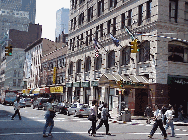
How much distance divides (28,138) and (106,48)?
91.2ft

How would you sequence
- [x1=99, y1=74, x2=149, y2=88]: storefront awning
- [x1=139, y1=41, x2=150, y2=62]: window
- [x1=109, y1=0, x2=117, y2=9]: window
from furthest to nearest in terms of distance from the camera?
[x1=109, y1=0, x2=117, y2=9]: window → [x1=139, y1=41, x2=150, y2=62]: window → [x1=99, y1=74, x2=149, y2=88]: storefront awning

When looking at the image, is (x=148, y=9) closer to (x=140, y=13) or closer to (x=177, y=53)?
(x=140, y=13)

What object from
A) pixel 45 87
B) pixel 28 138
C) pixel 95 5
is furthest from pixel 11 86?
pixel 28 138

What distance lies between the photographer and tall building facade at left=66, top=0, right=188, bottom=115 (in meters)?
30.8

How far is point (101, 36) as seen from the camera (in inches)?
1674

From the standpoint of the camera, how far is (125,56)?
120ft

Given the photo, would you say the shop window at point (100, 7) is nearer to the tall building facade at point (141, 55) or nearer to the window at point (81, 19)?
the tall building facade at point (141, 55)

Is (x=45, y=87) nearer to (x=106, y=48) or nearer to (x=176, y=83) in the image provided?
(x=106, y=48)

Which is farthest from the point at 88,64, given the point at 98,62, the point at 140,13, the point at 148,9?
the point at 148,9

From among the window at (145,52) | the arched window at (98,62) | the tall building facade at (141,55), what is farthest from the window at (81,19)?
the window at (145,52)

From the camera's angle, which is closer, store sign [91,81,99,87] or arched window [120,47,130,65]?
arched window [120,47,130,65]

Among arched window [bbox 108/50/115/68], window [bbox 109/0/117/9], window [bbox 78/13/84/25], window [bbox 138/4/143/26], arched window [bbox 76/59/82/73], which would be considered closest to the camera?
window [bbox 138/4/143/26]

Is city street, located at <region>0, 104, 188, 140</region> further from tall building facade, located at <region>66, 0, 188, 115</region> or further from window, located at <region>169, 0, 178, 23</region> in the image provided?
window, located at <region>169, 0, 178, 23</region>

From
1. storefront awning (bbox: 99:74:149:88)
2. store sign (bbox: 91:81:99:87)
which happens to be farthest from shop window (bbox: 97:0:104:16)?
storefront awning (bbox: 99:74:149:88)
